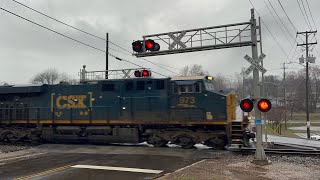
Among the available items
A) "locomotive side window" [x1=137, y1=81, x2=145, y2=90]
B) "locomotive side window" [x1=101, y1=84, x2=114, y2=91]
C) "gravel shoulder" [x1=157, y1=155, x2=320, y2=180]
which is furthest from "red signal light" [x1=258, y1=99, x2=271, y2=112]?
"locomotive side window" [x1=101, y1=84, x2=114, y2=91]

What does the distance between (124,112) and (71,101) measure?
3.52 metres

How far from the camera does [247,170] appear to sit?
9.43 m

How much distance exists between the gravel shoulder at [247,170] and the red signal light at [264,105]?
1924mm

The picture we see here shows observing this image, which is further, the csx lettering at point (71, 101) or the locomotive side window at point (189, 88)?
the csx lettering at point (71, 101)

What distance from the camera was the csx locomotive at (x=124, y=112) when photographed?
47.8 ft

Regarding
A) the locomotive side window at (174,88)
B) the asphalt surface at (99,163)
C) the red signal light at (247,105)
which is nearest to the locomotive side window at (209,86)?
the locomotive side window at (174,88)

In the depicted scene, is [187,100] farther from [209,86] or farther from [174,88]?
[209,86]

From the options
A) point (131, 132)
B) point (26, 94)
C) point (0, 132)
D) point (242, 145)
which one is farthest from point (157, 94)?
point (0, 132)

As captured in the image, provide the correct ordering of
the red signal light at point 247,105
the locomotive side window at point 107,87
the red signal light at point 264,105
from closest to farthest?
the red signal light at point 264,105 < the red signal light at point 247,105 < the locomotive side window at point 107,87

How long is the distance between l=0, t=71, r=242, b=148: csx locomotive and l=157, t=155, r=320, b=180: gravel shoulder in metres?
3.05

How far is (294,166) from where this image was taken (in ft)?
32.9

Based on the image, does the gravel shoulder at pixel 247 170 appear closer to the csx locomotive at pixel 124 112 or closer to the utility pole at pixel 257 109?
the utility pole at pixel 257 109

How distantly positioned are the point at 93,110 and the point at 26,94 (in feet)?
16.2

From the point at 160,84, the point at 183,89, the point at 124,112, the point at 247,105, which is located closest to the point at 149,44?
the point at 160,84
